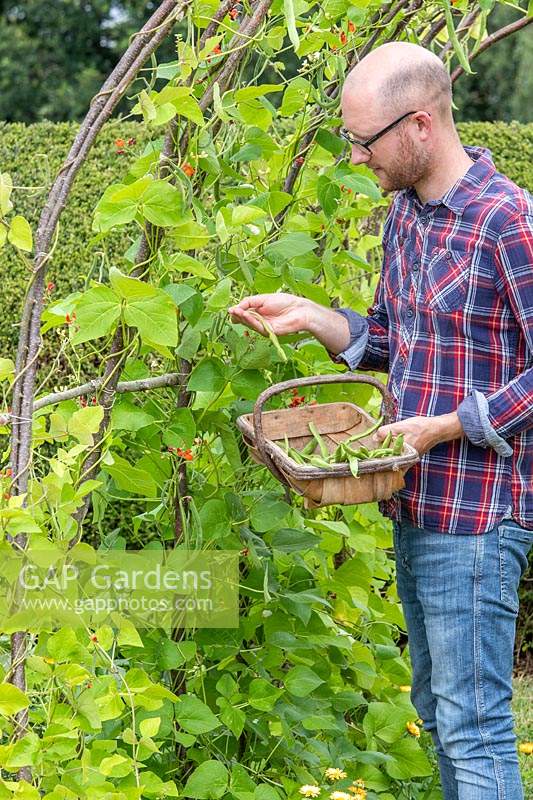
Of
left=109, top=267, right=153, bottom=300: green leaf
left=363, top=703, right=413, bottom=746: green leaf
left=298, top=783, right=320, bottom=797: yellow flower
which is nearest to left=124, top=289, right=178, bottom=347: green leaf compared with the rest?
left=109, top=267, right=153, bottom=300: green leaf

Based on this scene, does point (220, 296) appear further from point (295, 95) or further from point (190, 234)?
point (295, 95)

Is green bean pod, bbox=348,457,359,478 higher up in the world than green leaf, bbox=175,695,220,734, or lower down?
higher up

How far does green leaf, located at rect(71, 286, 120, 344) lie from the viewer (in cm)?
162

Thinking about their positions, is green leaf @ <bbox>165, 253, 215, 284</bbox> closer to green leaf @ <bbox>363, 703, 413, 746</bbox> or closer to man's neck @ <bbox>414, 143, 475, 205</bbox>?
man's neck @ <bbox>414, 143, 475, 205</bbox>

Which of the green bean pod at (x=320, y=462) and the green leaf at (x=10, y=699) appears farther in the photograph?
the green bean pod at (x=320, y=462)

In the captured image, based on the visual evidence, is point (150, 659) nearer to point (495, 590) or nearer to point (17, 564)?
point (17, 564)

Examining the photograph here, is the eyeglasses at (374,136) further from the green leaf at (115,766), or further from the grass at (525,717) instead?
the grass at (525,717)

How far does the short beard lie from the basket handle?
328mm

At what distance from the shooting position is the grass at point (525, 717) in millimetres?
2849

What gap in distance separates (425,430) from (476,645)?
37 cm

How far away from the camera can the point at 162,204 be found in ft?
5.42

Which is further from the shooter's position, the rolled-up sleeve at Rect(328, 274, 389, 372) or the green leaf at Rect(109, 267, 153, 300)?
the rolled-up sleeve at Rect(328, 274, 389, 372)

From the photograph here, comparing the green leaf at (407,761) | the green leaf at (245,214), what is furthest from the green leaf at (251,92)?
the green leaf at (407,761)

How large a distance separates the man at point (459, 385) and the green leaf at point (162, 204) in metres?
0.22
